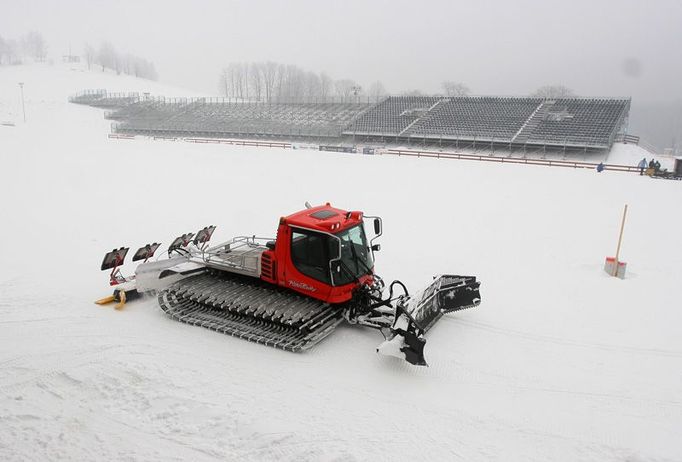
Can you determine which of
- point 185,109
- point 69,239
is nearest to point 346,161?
point 69,239

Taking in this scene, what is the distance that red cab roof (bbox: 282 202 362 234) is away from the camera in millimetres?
7090

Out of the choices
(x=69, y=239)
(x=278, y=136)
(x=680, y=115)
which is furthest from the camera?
(x=680, y=115)

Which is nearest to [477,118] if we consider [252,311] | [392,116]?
[392,116]

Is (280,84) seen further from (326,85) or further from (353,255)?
(353,255)

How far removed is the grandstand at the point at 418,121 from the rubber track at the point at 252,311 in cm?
2901

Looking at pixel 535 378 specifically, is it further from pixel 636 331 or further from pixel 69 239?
pixel 69 239

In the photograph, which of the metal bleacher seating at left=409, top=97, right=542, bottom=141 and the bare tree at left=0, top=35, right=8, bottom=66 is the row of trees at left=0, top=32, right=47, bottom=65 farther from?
the metal bleacher seating at left=409, top=97, right=542, bottom=141

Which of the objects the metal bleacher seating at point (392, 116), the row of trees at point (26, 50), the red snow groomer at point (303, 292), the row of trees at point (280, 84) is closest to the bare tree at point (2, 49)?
the row of trees at point (26, 50)

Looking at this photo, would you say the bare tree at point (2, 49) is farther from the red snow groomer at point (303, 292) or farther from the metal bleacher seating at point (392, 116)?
the red snow groomer at point (303, 292)

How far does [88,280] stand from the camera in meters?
9.34

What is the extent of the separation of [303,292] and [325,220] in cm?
114

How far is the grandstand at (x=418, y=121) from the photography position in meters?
34.0

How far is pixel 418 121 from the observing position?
1597 inches

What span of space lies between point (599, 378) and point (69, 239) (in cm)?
1154
